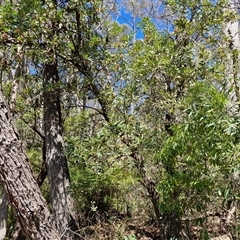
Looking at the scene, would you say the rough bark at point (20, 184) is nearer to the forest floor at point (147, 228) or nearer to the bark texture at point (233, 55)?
the forest floor at point (147, 228)

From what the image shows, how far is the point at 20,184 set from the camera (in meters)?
2.22

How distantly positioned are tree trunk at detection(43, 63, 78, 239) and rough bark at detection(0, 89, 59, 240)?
2.55 meters

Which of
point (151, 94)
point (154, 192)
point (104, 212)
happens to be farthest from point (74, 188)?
point (151, 94)

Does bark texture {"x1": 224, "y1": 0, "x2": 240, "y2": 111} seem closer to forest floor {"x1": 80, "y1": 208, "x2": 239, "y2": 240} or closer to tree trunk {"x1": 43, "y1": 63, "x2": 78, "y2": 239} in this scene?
forest floor {"x1": 80, "y1": 208, "x2": 239, "y2": 240}

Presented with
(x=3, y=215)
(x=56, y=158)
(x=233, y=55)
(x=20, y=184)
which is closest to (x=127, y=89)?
(x=56, y=158)

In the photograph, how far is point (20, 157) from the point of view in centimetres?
226

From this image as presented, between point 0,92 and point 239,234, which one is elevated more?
point 0,92

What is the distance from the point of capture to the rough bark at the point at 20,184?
2.21 meters

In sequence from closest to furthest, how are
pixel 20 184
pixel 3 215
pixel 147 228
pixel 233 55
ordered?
pixel 20 184, pixel 233 55, pixel 147 228, pixel 3 215

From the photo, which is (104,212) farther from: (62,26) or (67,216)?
(62,26)

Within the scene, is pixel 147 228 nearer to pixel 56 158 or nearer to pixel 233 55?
pixel 56 158

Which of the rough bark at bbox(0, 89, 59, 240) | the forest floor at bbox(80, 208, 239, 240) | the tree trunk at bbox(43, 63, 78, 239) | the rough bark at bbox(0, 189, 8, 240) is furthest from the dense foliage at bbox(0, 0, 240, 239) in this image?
the rough bark at bbox(0, 189, 8, 240)

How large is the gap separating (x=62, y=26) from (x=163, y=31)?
5.08 ft

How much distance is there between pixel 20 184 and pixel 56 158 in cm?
290
